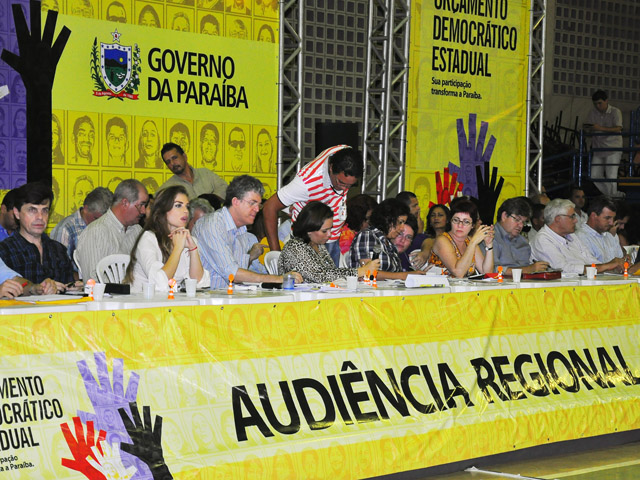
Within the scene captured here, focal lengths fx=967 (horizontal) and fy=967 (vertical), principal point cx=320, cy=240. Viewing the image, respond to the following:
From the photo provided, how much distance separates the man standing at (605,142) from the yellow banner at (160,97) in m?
6.18

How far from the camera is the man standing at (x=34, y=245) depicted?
5.10m

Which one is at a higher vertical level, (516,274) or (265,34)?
(265,34)

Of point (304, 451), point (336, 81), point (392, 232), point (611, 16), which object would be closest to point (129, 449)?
point (304, 451)

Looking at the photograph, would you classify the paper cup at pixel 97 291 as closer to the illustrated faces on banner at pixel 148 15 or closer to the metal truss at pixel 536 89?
the illustrated faces on banner at pixel 148 15

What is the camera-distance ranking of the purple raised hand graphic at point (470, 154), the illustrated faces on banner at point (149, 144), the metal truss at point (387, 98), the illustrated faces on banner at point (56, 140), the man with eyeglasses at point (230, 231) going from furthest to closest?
the purple raised hand graphic at point (470, 154) → the metal truss at point (387, 98) → the illustrated faces on banner at point (149, 144) → the illustrated faces on banner at point (56, 140) → the man with eyeglasses at point (230, 231)

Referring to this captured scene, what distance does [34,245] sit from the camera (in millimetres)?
5340

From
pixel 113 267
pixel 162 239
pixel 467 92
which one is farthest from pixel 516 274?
pixel 467 92

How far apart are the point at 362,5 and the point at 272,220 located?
616cm

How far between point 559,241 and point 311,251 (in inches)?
99.3

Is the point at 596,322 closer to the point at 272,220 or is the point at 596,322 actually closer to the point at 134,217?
the point at 272,220

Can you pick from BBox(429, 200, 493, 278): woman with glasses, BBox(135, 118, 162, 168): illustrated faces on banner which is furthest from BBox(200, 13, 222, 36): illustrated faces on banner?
BBox(429, 200, 493, 278): woman with glasses

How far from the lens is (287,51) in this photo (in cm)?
1010

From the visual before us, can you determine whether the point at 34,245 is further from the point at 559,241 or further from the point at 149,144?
the point at 559,241

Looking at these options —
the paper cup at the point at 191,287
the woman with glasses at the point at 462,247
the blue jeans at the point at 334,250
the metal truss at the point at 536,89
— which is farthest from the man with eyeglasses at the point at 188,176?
the metal truss at the point at 536,89
